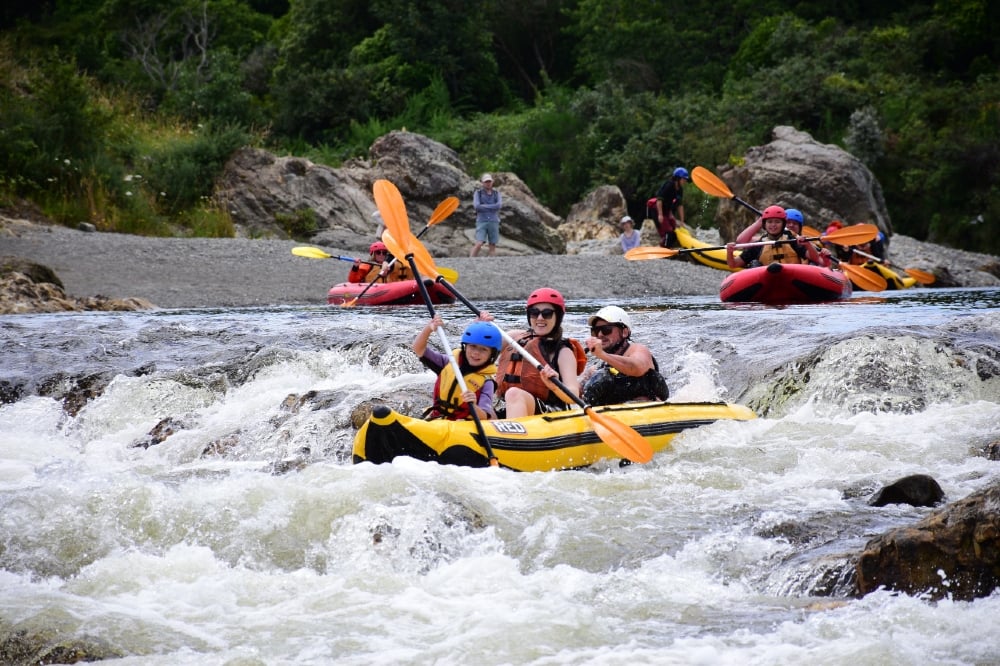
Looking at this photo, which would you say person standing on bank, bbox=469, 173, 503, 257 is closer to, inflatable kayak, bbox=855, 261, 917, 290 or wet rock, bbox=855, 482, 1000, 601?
inflatable kayak, bbox=855, 261, 917, 290

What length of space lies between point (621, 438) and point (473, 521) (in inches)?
53.5

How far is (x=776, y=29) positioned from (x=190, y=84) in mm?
13480

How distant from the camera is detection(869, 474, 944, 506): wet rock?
4715 millimetres

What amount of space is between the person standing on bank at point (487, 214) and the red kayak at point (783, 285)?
6.43 m

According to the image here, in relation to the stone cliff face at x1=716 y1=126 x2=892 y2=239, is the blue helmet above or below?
above

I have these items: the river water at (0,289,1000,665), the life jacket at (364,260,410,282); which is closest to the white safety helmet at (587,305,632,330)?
the river water at (0,289,1000,665)

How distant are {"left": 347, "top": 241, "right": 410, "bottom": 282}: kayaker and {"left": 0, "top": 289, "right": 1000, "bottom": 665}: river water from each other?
485 cm

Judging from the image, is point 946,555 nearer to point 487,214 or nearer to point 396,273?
point 396,273

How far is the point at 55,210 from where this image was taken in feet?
58.2

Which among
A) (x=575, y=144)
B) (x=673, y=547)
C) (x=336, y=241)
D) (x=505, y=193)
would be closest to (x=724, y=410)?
(x=673, y=547)

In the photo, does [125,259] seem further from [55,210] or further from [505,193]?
[505,193]

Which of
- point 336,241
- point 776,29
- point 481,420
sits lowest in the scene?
point 336,241

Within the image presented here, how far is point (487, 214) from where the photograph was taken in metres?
17.5

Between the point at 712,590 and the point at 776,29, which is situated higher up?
the point at 776,29
